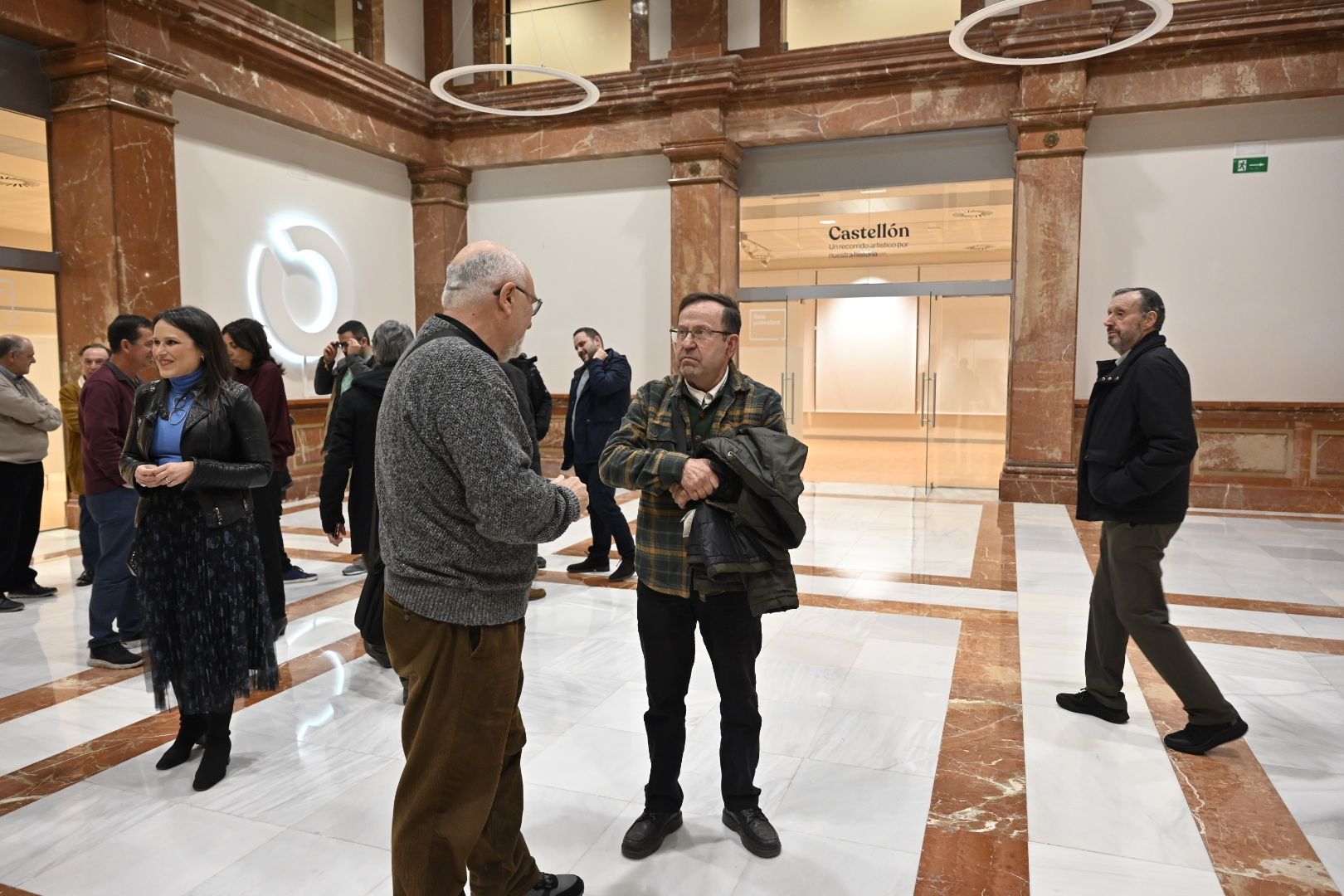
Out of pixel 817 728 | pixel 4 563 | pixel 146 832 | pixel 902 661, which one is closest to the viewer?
pixel 146 832

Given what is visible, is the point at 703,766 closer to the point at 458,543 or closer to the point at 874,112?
the point at 458,543

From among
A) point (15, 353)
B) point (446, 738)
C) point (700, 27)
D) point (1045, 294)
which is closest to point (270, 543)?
point (15, 353)

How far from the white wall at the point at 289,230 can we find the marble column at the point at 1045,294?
24.4 feet

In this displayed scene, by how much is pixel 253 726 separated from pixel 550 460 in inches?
319

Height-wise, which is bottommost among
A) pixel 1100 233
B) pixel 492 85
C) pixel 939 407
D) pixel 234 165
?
pixel 939 407

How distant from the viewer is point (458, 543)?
73.7 inches

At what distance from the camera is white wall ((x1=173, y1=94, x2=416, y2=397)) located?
8.46m

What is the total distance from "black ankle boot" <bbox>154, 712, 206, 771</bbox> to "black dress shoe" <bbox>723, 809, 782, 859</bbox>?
2000 mm

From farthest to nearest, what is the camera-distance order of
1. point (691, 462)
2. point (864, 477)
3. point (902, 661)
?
1. point (864, 477)
2. point (902, 661)
3. point (691, 462)

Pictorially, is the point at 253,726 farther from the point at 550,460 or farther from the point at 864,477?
the point at 864,477

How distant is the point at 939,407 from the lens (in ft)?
34.5

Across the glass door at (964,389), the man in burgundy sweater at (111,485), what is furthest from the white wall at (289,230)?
the glass door at (964,389)

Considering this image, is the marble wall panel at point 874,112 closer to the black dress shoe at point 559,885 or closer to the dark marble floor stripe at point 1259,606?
the dark marble floor stripe at point 1259,606

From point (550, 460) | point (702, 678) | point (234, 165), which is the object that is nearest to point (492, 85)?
point (234, 165)
